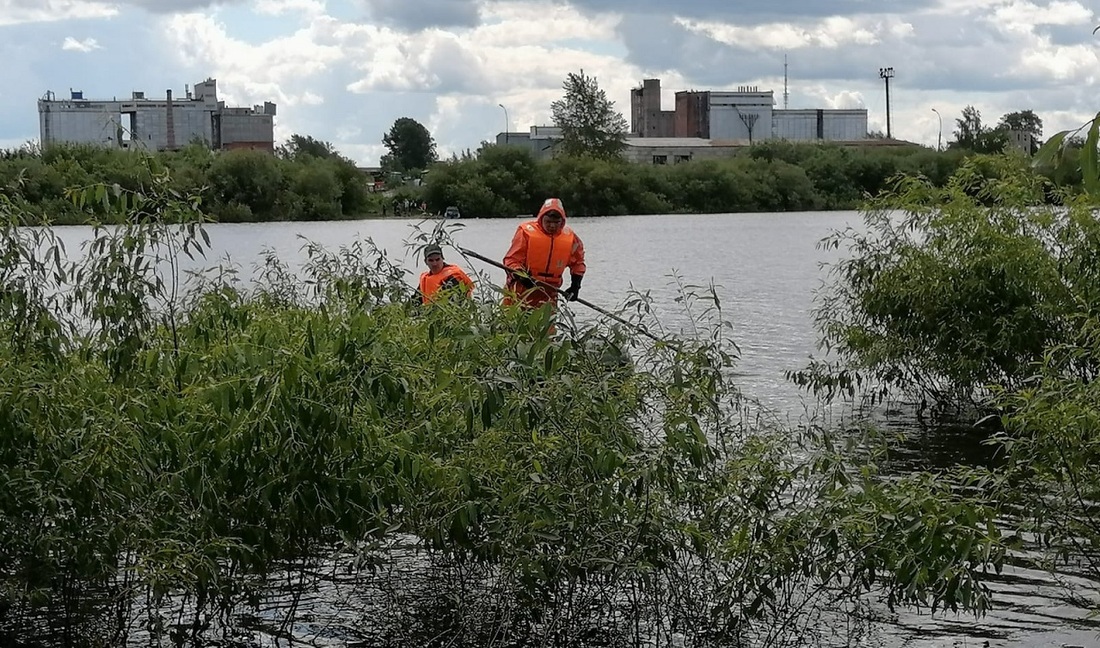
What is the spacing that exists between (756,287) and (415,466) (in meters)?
34.6

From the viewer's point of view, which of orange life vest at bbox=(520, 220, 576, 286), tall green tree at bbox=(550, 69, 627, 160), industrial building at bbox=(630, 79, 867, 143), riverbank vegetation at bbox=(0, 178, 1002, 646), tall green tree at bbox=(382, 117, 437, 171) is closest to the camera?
riverbank vegetation at bbox=(0, 178, 1002, 646)

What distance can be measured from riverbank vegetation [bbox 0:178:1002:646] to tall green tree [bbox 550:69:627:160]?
102931 mm

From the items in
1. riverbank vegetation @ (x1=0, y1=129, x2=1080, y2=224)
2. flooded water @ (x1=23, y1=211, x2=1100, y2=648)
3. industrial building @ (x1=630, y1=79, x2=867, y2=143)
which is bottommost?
flooded water @ (x1=23, y1=211, x2=1100, y2=648)

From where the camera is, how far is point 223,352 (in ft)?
25.8

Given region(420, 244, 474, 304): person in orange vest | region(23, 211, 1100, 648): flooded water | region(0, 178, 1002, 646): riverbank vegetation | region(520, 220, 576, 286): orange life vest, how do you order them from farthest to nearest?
1. region(520, 220, 576, 286): orange life vest
2. region(420, 244, 474, 304): person in orange vest
3. region(23, 211, 1100, 648): flooded water
4. region(0, 178, 1002, 646): riverbank vegetation

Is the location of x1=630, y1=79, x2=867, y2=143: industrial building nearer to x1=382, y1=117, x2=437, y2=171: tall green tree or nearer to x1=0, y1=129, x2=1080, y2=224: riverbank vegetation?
x1=382, y1=117, x2=437, y2=171: tall green tree

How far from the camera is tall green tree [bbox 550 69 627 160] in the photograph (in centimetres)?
11244

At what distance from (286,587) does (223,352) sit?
238 centimetres

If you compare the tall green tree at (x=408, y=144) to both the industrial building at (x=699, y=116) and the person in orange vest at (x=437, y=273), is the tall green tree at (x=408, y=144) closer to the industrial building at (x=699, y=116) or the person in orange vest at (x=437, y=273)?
the industrial building at (x=699, y=116)

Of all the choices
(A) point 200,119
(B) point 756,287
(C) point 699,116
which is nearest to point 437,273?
(B) point 756,287

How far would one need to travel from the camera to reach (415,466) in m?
7.23

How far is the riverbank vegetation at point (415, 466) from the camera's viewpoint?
23.3 feet

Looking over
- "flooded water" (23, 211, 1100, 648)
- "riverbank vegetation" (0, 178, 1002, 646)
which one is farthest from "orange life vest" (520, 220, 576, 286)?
"riverbank vegetation" (0, 178, 1002, 646)

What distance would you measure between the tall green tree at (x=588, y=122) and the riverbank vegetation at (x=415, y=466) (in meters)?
103
